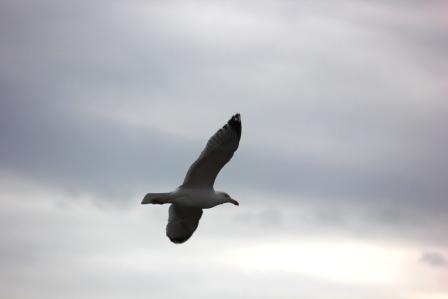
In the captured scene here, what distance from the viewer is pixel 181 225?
42750mm

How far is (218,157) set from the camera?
131 ft

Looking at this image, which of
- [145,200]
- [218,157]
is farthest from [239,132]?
[145,200]

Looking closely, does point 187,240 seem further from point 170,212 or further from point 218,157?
point 218,157

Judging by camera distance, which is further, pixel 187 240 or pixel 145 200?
pixel 187 240

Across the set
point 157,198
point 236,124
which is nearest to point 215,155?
point 236,124

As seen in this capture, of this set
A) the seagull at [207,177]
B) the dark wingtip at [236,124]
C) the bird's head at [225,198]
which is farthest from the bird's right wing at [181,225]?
the dark wingtip at [236,124]

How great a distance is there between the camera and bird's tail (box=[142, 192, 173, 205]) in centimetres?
3981

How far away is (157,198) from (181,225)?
312 centimetres

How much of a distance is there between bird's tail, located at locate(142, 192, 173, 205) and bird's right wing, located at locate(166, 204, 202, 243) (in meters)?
2.17

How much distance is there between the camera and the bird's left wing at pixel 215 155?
1567 inches

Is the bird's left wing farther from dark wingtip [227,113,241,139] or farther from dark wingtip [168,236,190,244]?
dark wingtip [168,236,190,244]

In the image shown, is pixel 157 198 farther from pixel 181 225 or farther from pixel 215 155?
pixel 181 225

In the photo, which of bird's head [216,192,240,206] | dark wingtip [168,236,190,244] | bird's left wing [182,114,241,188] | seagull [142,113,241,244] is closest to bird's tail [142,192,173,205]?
seagull [142,113,241,244]

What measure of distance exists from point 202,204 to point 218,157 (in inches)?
82.2
